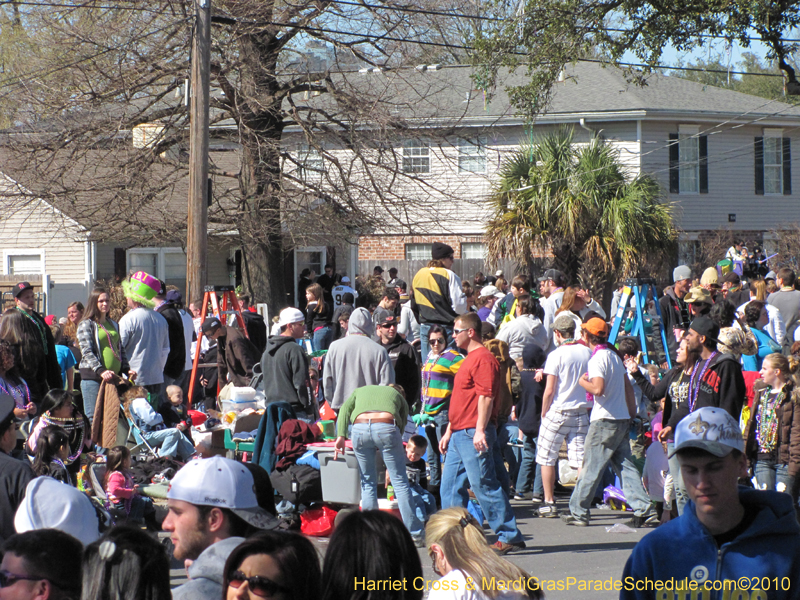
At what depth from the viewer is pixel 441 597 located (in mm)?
3916

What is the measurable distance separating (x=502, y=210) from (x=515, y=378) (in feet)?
46.9

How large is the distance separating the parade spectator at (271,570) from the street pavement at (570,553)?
136 inches

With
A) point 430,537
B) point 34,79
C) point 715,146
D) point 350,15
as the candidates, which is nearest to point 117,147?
point 34,79

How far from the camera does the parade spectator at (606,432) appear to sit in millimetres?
7922

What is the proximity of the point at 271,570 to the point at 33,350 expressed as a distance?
5.52m

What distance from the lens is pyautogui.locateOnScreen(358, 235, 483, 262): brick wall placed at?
28.6 metres

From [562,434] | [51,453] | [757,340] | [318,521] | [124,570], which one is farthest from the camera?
[757,340]

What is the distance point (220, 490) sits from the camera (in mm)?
3506

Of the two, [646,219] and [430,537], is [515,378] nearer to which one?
[430,537]

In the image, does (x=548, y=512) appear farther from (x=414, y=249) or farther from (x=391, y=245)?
(x=391, y=245)

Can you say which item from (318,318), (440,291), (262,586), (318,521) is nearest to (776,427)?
(318,521)

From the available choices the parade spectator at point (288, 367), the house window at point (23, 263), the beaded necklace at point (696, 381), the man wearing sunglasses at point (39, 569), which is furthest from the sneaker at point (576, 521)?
the house window at point (23, 263)

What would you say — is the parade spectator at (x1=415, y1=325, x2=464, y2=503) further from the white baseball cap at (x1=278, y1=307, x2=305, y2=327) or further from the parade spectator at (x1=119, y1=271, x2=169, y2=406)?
the parade spectator at (x1=119, y1=271, x2=169, y2=406)

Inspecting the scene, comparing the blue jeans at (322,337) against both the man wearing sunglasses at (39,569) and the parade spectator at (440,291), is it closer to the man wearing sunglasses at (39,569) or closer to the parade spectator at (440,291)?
the parade spectator at (440,291)
